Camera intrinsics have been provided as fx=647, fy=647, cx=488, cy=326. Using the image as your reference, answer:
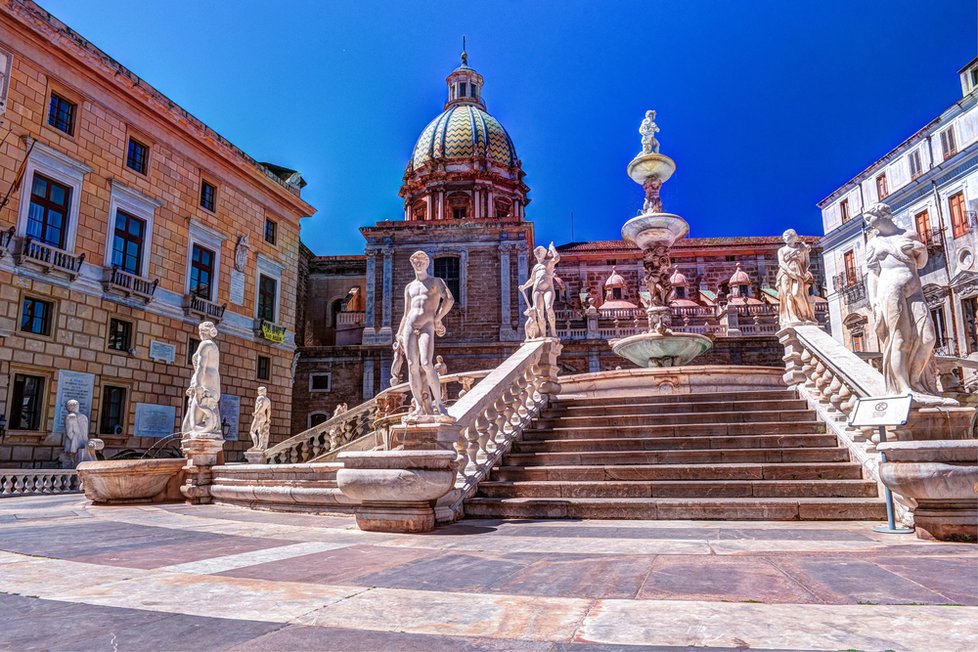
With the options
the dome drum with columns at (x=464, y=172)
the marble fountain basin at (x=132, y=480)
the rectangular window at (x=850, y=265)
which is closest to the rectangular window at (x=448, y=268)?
the dome drum with columns at (x=464, y=172)

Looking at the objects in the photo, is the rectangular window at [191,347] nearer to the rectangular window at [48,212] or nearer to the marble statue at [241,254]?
the marble statue at [241,254]

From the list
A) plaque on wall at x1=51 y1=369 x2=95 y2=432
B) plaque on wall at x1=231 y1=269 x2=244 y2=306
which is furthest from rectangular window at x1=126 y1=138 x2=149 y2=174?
plaque on wall at x1=51 y1=369 x2=95 y2=432

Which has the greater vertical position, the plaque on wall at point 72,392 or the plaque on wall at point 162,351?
the plaque on wall at point 162,351

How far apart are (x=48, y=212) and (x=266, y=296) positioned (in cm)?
946

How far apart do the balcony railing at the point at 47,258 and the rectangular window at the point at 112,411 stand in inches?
138

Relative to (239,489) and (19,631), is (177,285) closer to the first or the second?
(239,489)

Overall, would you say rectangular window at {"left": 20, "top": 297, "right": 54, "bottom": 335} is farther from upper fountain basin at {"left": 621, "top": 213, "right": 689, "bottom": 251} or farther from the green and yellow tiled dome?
the green and yellow tiled dome

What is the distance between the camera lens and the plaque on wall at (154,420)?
19.8 metres

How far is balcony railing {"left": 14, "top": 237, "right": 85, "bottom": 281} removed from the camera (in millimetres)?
16708

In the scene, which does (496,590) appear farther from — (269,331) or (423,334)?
(269,331)

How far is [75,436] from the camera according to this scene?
16.9 m

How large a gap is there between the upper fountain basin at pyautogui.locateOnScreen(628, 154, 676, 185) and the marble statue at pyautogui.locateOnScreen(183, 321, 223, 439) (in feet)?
34.0

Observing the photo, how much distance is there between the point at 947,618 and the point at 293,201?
93.5ft

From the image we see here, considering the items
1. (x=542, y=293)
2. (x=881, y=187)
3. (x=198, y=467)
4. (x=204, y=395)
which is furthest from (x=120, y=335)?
(x=881, y=187)
